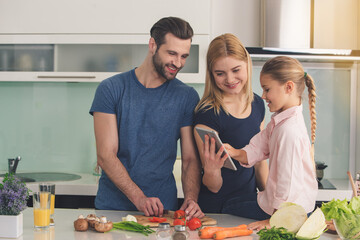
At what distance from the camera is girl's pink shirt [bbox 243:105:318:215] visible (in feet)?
6.05

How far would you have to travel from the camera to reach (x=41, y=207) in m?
1.81

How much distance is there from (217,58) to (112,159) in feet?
2.29

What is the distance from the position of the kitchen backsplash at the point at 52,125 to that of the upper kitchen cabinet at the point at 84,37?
360 mm

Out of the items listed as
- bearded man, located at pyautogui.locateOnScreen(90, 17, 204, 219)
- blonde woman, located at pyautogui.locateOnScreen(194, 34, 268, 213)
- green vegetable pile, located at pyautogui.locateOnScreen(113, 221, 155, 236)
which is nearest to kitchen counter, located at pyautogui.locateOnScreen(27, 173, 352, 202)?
Answer: bearded man, located at pyautogui.locateOnScreen(90, 17, 204, 219)

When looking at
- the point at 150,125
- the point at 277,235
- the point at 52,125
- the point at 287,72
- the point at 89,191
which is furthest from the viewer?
the point at 52,125

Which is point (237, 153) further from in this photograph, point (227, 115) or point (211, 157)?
point (227, 115)

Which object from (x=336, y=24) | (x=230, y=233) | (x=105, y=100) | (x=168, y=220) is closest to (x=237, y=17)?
(x=336, y=24)

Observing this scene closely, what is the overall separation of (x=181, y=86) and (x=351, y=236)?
1193 millimetres

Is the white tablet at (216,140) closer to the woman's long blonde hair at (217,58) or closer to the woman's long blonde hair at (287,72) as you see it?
the woman's long blonde hair at (217,58)

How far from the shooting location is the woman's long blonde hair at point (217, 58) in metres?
2.21

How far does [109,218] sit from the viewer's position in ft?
6.77

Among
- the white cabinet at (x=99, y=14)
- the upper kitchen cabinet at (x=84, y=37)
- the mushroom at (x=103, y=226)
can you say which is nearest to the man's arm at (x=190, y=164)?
the mushroom at (x=103, y=226)

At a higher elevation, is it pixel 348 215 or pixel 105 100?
pixel 105 100

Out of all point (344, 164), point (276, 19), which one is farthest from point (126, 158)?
point (344, 164)
